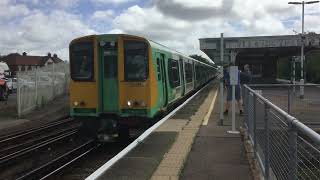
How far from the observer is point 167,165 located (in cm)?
892

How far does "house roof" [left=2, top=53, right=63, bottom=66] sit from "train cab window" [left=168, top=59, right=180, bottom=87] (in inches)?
4404

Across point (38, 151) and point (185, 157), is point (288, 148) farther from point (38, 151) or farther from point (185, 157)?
point (38, 151)

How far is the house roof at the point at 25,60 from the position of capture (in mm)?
131262

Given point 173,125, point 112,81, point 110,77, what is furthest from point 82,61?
point 173,125

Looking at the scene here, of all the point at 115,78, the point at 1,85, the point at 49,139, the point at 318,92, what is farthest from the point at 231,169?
the point at 1,85

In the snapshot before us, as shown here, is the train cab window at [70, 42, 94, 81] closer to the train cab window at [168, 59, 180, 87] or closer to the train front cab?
the train front cab

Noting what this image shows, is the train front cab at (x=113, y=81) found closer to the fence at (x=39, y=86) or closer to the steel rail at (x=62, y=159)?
the steel rail at (x=62, y=159)

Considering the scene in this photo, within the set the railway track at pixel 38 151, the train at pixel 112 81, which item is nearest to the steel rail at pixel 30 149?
the railway track at pixel 38 151

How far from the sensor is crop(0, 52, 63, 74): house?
130375 millimetres

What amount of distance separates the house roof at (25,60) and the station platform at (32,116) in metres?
103

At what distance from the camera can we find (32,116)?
26000 millimetres


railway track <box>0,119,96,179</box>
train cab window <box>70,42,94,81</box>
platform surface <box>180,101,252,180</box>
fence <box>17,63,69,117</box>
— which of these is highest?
train cab window <box>70,42,94,81</box>

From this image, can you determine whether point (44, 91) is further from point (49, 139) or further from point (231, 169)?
point (231, 169)

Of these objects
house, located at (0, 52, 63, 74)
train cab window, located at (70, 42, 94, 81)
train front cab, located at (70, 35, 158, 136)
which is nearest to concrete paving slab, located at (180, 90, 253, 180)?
train front cab, located at (70, 35, 158, 136)
